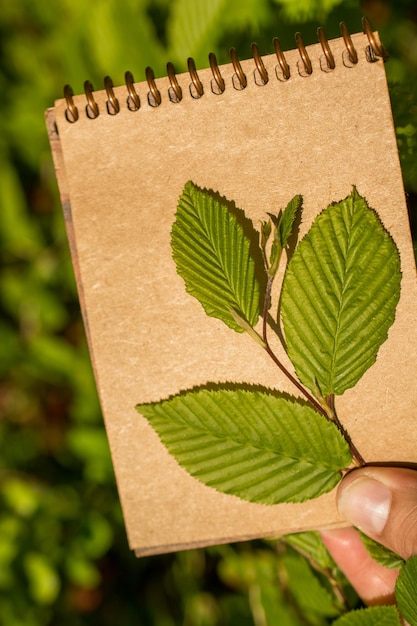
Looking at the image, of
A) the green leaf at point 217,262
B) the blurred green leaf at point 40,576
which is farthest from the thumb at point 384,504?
the blurred green leaf at point 40,576

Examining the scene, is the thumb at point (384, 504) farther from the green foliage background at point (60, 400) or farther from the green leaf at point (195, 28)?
the green leaf at point (195, 28)

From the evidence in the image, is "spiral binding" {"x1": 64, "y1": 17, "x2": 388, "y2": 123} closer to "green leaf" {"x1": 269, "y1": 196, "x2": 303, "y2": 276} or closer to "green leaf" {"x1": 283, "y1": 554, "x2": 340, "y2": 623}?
"green leaf" {"x1": 269, "y1": 196, "x2": 303, "y2": 276}

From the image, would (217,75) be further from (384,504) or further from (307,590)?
(307,590)

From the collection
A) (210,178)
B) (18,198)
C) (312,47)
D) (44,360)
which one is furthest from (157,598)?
(312,47)

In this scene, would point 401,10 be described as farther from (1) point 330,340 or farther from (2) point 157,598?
(2) point 157,598

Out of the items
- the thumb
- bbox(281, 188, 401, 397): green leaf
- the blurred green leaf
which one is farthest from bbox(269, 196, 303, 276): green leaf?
the blurred green leaf

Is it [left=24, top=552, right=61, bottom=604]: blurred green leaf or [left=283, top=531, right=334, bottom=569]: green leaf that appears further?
[left=24, top=552, right=61, bottom=604]: blurred green leaf
